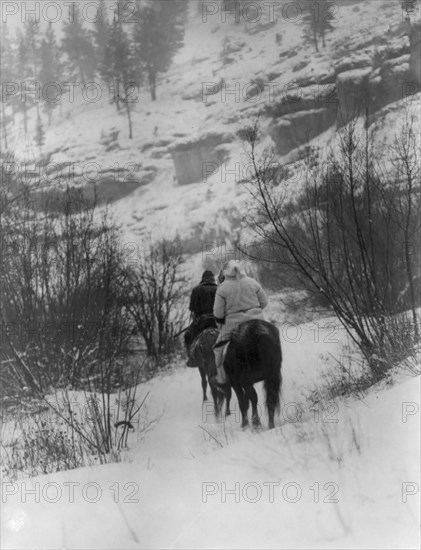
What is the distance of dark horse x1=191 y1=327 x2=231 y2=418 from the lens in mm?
5032

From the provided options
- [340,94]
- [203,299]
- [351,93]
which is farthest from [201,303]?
[351,93]

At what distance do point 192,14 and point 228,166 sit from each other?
1.87m

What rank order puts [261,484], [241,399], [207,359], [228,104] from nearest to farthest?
[261,484] < [241,399] < [207,359] < [228,104]

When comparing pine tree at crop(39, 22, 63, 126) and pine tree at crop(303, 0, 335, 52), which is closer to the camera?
pine tree at crop(303, 0, 335, 52)

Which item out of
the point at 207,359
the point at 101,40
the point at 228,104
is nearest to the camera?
→ the point at 207,359

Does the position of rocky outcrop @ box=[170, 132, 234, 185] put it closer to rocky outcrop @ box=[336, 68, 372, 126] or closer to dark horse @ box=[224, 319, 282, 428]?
rocky outcrop @ box=[336, 68, 372, 126]

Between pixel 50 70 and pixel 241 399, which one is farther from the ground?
pixel 50 70

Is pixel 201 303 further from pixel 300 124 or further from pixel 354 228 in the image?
pixel 300 124

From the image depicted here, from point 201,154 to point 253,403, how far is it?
323 cm

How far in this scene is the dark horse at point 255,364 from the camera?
4.75 meters

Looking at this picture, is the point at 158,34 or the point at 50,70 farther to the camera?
the point at 50,70

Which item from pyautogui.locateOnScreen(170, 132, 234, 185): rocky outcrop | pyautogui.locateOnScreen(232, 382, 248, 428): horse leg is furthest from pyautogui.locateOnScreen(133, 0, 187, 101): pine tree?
pyautogui.locateOnScreen(232, 382, 248, 428): horse leg

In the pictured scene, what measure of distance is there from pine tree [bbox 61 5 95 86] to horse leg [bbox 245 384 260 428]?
4.52m

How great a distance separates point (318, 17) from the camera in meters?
5.48
